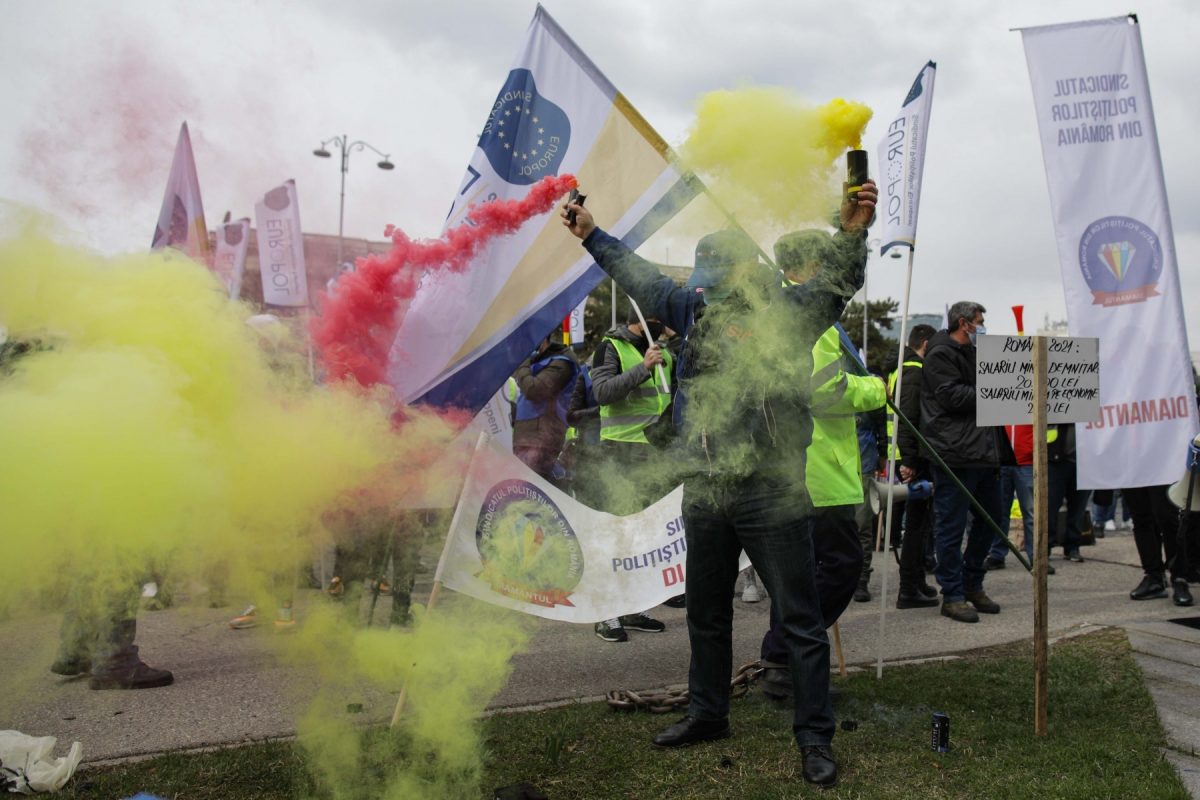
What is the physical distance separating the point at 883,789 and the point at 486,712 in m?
1.94

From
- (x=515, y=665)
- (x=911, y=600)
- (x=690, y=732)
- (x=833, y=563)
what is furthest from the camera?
(x=911, y=600)

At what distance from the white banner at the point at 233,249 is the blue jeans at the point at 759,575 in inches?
255

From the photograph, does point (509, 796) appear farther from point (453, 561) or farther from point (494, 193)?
point (494, 193)

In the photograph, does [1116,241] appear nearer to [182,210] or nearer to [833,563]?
[833,563]

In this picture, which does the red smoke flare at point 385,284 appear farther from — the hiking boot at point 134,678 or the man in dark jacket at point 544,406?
the hiking boot at point 134,678

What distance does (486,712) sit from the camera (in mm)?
4199

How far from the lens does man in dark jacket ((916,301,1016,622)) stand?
641 centimetres

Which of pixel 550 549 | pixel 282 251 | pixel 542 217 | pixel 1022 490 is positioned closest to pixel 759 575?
pixel 550 549

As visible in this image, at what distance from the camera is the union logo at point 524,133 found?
4.57 m

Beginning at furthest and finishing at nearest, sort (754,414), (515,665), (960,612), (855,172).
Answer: (960,612) < (515,665) < (754,414) < (855,172)

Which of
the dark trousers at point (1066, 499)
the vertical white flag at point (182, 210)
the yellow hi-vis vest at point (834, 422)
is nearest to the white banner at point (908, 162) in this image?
the yellow hi-vis vest at point (834, 422)

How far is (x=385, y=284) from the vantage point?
354 centimetres

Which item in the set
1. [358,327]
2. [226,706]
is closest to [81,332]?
[358,327]

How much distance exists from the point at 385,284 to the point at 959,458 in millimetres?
4802
